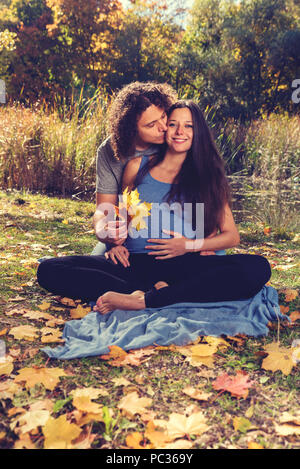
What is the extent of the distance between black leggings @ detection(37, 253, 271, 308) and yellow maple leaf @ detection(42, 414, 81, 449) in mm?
1224

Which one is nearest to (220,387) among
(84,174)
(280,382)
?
(280,382)

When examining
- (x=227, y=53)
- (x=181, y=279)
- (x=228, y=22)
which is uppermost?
(x=228, y=22)

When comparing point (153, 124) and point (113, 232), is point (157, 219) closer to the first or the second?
point (113, 232)

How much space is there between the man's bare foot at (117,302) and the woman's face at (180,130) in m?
1.06

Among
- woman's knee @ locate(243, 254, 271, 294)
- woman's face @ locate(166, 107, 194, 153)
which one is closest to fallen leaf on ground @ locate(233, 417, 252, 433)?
woman's knee @ locate(243, 254, 271, 294)

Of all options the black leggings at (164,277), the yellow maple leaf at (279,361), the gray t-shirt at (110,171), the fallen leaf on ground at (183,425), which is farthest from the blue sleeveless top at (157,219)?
the fallen leaf on ground at (183,425)

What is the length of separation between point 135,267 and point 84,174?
4319mm

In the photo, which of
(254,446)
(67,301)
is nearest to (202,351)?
(254,446)

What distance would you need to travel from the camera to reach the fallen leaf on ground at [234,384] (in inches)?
83.0

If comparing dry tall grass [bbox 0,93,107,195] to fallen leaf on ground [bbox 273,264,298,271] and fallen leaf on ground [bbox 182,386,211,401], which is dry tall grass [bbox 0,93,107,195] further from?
fallen leaf on ground [bbox 182,386,211,401]

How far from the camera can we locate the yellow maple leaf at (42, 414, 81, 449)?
172 centimetres

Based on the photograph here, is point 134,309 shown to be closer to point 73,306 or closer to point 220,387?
point 73,306

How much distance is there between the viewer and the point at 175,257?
10.5 ft

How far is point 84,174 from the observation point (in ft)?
23.8
